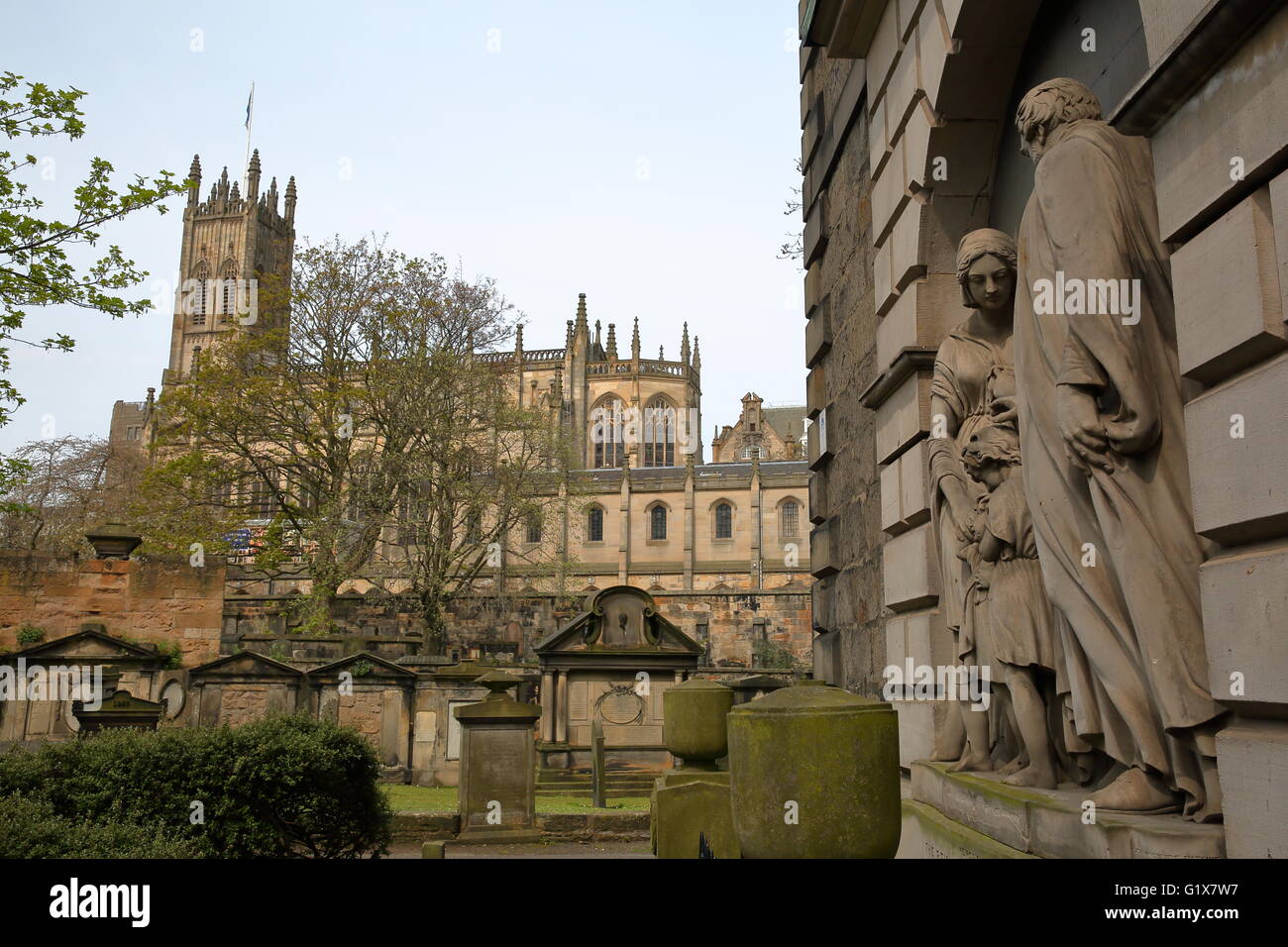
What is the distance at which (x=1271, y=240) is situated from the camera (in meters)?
2.56

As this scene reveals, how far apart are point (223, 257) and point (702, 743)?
7707 centimetres

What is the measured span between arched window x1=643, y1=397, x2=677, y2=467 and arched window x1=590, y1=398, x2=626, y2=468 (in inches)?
82.9

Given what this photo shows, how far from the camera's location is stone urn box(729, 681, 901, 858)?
313cm

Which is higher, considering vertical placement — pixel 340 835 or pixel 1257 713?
pixel 1257 713

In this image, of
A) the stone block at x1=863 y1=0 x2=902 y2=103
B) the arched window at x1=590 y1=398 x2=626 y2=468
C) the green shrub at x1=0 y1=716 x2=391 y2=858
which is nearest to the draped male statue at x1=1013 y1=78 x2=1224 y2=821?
the stone block at x1=863 y1=0 x2=902 y2=103

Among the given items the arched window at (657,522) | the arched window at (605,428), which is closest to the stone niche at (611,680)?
the arched window at (657,522)

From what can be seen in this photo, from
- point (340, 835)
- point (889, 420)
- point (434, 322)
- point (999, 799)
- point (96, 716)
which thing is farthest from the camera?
point (434, 322)

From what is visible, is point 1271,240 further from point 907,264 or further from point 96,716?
point 96,716

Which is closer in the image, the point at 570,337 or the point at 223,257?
the point at 223,257

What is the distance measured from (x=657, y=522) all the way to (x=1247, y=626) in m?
59.5

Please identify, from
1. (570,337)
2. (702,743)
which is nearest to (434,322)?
(702,743)

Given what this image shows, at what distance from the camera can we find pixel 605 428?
77.4 meters

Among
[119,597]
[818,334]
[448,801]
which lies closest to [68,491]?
[119,597]
